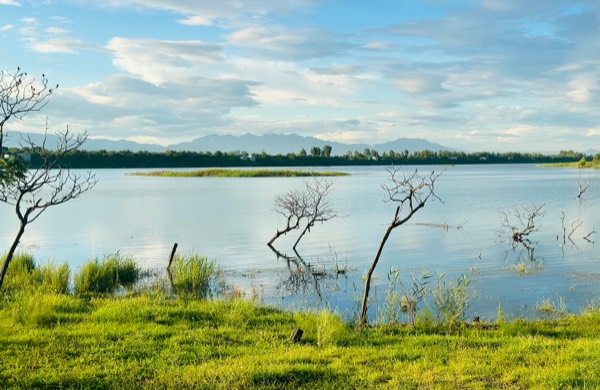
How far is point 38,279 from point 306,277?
10.1m

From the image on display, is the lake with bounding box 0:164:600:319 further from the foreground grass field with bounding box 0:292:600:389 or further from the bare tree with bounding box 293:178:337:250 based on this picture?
the foreground grass field with bounding box 0:292:600:389

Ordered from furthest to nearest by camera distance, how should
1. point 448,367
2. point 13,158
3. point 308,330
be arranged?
point 308,330 < point 13,158 < point 448,367

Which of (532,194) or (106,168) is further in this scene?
(106,168)

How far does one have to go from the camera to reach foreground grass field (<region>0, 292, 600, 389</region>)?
8750mm

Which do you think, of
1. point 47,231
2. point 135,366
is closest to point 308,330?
point 135,366

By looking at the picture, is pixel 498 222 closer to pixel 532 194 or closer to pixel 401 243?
pixel 401 243

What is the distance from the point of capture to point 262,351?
10.5m

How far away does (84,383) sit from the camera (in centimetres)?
866

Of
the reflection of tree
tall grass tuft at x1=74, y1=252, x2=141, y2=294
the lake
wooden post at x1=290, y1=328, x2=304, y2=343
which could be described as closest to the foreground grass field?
wooden post at x1=290, y1=328, x2=304, y2=343

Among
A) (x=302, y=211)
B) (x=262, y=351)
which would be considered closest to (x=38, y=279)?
(x=262, y=351)

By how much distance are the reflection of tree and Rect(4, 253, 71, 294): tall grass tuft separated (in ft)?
24.8

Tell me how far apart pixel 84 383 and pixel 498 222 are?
126 ft

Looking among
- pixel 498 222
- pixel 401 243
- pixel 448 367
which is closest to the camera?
pixel 448 367

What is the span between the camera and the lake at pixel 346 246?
20.6 meters
